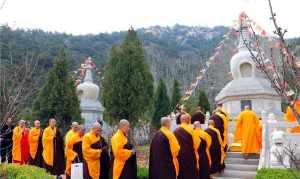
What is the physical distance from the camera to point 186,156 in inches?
317

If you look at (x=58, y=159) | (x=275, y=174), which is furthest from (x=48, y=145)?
(x=275, y=174)

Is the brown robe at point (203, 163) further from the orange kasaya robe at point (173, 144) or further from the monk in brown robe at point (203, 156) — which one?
the orange kasaya robe at point (173, 144)

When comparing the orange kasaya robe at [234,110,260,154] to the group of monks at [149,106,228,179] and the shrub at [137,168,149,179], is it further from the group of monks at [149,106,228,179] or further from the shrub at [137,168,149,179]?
the shrub at [137,168,149,179]

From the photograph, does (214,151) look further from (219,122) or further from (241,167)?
(219,122)

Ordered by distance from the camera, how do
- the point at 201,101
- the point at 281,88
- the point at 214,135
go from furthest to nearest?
the point at 201,101 < the point at 214,135 < the point at 281,88

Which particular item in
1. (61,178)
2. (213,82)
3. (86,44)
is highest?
(86,44)

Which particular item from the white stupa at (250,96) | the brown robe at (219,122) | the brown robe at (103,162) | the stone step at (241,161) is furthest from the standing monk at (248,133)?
the white stupa at (250,96)

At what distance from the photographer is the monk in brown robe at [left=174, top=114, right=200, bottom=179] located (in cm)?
803

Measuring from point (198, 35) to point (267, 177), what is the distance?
98.7 m

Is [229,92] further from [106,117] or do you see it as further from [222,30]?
[222,30]

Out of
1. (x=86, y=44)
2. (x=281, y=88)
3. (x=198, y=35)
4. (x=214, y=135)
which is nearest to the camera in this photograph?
(x=281, y=88)

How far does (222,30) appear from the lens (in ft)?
365

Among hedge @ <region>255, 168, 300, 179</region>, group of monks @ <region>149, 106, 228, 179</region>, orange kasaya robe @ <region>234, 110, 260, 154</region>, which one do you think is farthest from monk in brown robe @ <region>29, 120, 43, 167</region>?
hedge @ <region>255, 168, 300, 179</region>

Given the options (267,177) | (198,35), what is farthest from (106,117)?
(198,35)
